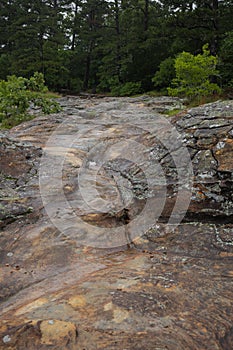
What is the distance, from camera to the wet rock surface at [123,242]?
1598mm

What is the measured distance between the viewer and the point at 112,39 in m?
24.5

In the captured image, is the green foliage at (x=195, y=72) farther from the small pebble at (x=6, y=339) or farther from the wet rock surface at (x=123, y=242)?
the small pebble at (x=6, y=339)

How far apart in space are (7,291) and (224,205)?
2.12 m

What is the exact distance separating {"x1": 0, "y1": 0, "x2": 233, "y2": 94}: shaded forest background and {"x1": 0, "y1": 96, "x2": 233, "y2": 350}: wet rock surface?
9.80m

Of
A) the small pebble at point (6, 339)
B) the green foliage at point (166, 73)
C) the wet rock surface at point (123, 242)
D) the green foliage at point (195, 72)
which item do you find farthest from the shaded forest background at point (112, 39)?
the small pebble at point (6, 339)

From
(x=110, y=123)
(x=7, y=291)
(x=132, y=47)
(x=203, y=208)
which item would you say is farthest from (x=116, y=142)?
(x=132, y=47)

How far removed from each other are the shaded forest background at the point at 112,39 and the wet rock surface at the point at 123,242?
9.80 metres

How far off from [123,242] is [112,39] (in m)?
24.6

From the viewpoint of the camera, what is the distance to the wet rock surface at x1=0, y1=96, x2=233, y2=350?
1.60m

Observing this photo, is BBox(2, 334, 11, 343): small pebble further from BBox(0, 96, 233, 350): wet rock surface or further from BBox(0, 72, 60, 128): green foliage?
BBox(0, 72, 60, 128): green foliage

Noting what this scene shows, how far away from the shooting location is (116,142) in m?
5.21

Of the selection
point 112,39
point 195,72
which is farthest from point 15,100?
point 112,39

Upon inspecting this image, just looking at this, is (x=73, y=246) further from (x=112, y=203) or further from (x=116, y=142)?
(x=116, y=142)

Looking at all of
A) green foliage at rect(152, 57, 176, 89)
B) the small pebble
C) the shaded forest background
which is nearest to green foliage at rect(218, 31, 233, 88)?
the shaded forest background
